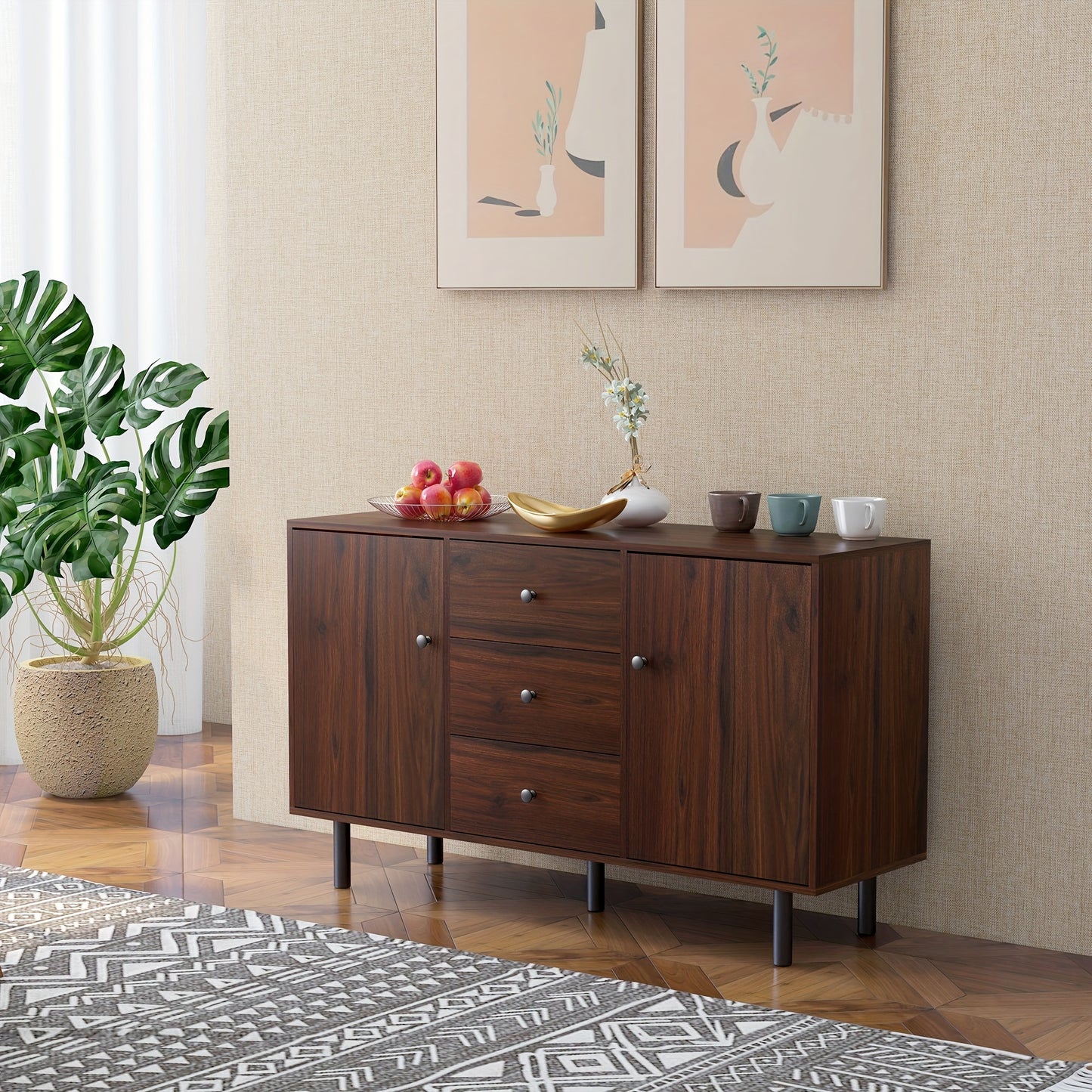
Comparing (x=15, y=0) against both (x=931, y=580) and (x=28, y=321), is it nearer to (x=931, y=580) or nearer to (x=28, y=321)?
(x=28, y=321)

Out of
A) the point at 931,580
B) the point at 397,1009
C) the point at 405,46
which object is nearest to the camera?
the point at 397,1009

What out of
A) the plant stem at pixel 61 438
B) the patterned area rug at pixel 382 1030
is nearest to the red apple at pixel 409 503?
the patterned area rug at pixel 382 1030

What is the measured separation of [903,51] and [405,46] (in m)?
1.24

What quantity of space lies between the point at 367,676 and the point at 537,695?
0.43 m

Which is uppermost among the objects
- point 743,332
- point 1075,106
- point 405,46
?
point 405,46

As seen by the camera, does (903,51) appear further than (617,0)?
No

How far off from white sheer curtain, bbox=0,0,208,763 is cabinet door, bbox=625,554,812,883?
2.51m

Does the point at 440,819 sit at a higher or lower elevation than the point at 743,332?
lower

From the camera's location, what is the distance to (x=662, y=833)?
335cm

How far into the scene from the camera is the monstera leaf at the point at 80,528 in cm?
449

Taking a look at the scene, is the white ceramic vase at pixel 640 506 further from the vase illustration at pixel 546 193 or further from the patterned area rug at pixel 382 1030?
the patterned area rug at pixel 382 1030

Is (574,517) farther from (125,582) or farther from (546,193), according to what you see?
(125,582)

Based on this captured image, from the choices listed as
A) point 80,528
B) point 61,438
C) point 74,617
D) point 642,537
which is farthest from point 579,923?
point 61,438

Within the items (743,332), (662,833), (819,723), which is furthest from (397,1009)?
(743,332)
